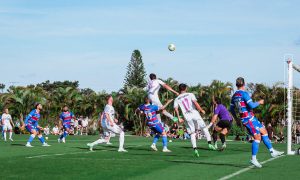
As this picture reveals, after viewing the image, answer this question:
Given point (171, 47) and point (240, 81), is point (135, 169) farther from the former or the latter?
point (171, 47)

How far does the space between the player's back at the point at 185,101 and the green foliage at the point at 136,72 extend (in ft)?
239

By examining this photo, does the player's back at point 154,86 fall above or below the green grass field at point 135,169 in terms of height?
above

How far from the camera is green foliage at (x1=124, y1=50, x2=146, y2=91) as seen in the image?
93.7 meters

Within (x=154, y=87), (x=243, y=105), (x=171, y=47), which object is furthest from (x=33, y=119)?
(x=243, y=105)

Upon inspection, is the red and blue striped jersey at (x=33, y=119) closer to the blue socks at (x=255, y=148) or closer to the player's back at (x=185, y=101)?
the player's back at (x=185, y=101)

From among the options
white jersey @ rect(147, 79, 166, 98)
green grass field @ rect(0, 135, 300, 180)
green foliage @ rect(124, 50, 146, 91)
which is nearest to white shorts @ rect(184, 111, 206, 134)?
white jersey @ rect(147, 79, 166, 98)

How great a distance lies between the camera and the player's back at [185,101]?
19984mm

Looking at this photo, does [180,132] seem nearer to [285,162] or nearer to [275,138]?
[275,138]

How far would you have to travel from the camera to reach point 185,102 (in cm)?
2025

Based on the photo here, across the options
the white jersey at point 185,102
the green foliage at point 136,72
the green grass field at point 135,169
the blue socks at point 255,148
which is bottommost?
the green grass field at point 135,169

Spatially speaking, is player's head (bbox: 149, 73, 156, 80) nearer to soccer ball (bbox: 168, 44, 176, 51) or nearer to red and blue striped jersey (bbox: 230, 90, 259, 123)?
soccer ball (bbox: 168, 44, 176, 51)

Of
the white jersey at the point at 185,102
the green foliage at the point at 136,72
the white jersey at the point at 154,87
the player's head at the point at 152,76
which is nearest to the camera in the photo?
the white jersey at the point at 185,102

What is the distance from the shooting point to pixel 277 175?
496 inches

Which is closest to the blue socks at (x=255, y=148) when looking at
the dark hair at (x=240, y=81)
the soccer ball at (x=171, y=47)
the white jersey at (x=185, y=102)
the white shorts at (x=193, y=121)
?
the dark hair at (x=240, y=81)
